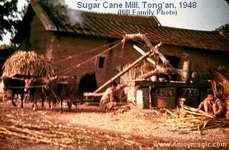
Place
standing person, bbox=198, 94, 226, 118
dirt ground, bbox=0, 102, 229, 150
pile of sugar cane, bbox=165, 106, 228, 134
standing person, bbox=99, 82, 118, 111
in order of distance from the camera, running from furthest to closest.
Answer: standing person, bbox=99, 82, 118, 111 < standing person, bbox=198, 94, 226, 118 < pile of sugar cane, bbox=165, 106, 228, 134 < dirt ground, bbox=0, 102, 229, 150

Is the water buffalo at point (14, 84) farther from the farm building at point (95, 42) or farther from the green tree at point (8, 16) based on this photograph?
the green tree at point (8, 16)

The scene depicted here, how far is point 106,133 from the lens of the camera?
9117mm

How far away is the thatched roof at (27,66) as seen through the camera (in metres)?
15.6

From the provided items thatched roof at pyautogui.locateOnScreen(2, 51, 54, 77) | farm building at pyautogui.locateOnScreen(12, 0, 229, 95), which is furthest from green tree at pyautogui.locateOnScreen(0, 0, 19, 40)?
thatched roof at pyautogui.locateOnScreen(2, 51, 54, 77)

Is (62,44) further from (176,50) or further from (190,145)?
(190,145)

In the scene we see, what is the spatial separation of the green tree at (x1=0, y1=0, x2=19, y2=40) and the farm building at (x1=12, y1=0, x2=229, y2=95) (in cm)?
65

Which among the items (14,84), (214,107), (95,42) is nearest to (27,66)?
(14,84)

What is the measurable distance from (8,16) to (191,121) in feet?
49.6

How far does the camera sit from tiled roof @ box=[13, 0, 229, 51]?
18.8m

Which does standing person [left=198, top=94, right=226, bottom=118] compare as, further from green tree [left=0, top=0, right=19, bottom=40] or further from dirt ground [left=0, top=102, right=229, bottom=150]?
green tree [left=0, top=0, right=19, bottom=40]

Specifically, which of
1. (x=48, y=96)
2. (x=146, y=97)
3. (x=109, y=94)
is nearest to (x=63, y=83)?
(x=48, y=96)

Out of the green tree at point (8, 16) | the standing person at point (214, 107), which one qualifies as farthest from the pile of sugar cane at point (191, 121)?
the green tree at point (8, 16)

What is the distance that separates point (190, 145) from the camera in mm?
7969

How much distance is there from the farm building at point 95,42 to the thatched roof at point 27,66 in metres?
1.31
